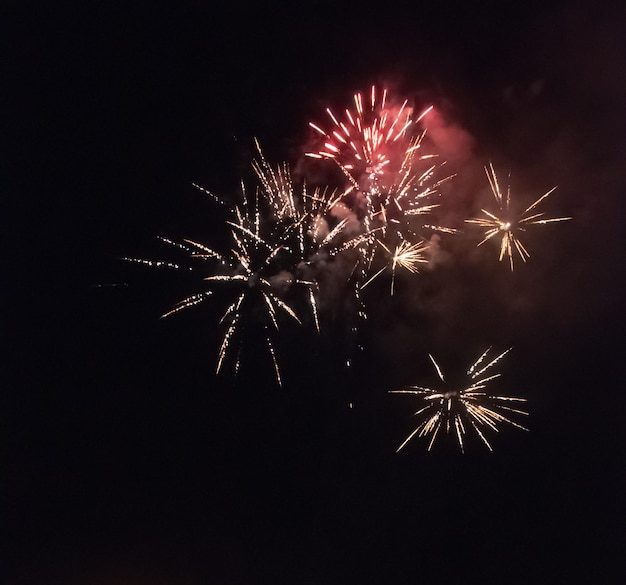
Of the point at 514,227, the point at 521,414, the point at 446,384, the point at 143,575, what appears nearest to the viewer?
the point at 514,227

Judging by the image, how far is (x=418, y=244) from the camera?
23.3ft

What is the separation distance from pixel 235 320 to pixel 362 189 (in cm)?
257

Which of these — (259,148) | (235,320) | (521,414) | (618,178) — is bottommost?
(235,320)

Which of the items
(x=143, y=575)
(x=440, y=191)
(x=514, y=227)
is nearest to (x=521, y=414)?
(x=514, y=227)

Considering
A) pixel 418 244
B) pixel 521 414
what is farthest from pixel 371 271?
pixel 521 414

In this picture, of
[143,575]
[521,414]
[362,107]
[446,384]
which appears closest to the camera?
[362,107]

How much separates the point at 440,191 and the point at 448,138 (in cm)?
84

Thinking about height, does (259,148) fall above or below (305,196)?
above

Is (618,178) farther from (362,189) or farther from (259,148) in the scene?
(259,148)

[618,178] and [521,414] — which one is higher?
[618,178]

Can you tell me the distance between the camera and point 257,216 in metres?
6.13

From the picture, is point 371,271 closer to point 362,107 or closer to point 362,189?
point 362,189

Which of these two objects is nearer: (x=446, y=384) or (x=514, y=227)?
(x=514, y=227)

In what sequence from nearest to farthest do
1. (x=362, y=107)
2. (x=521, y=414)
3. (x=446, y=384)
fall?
1. (x=362, y=107)
2. (x=446, y=384)
3. (x=521, y=414)
